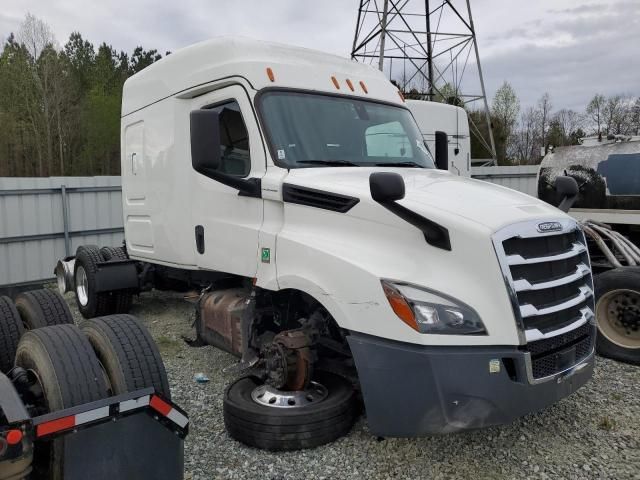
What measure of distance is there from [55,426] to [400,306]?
1759mm

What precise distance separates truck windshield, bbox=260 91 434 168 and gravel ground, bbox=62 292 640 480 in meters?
1.99

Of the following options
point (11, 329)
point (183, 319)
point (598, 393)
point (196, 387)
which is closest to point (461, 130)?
point (183, 319)

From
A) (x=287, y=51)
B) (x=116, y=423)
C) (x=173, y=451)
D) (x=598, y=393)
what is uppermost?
(x=287, y=51)

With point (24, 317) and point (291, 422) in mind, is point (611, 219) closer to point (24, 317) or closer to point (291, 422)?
point (291, 422)

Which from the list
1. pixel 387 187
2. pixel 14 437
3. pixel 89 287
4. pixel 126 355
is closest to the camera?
pixel 14 437

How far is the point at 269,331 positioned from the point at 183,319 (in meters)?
3.60

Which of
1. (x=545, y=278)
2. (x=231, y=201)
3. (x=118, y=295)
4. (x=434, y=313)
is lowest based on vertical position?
(x=118, y=295)

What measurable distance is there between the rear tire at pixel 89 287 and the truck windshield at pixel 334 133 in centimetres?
411

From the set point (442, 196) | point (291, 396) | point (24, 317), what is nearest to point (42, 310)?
point (24, 317)

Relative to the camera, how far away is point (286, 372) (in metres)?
3.76

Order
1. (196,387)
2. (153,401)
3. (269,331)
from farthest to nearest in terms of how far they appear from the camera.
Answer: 1. (196,387)
2. (269,331)
3. (153,401)

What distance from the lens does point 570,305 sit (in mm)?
3447

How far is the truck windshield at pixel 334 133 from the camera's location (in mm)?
4117

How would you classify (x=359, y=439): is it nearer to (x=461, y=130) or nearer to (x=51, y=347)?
(x=51, y=347)
